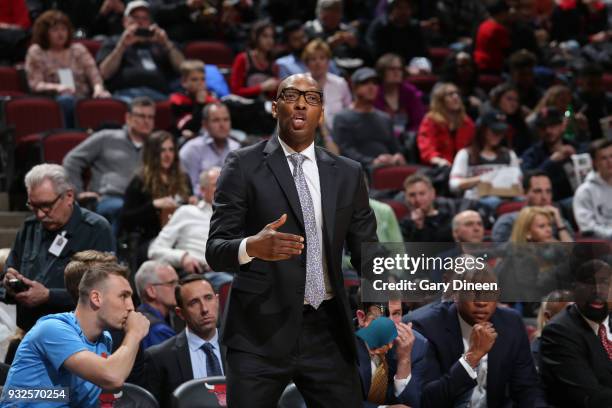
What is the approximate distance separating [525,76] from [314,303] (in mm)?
7112

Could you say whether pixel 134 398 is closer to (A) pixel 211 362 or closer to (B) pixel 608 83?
(A) pixel 211 362

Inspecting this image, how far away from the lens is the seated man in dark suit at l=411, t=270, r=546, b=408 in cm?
468

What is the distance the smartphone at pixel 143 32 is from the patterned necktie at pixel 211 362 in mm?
4314

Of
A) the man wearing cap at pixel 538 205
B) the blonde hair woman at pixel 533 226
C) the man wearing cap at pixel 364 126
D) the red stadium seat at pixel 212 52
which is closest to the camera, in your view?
the blonde hair woman at pixel 533 226

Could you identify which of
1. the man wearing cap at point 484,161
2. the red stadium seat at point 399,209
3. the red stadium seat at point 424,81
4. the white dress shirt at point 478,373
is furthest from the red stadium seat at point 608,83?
the white dress shirt at point 478,373

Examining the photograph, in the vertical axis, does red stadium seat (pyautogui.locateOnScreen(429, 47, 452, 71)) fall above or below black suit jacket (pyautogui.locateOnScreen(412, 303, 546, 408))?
above

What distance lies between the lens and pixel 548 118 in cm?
886

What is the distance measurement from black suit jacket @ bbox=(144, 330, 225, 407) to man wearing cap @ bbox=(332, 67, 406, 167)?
11.8ft

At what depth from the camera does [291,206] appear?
3.41m

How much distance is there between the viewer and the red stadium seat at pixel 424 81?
1038 centimetres

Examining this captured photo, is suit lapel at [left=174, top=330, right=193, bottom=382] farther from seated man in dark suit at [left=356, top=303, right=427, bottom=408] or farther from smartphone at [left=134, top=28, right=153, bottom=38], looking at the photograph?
smartphone at [left=134, top=28, right=153, bottom=38]

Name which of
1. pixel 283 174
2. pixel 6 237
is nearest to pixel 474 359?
pixel 283 174

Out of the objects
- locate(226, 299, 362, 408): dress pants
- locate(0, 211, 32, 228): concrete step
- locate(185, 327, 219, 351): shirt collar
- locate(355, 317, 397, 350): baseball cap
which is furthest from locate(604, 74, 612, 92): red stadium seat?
locate(226, 299, 362, 408): dress pants

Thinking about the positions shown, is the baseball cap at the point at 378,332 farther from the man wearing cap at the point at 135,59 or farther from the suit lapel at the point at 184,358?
the man wearing cap at the point at 135,59
